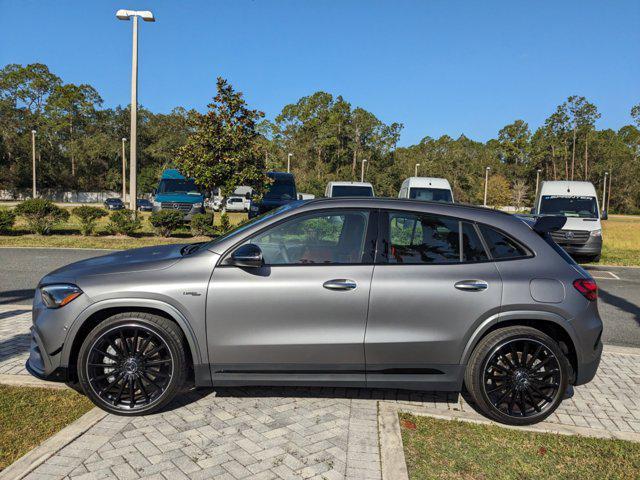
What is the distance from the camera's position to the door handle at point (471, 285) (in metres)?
3.71

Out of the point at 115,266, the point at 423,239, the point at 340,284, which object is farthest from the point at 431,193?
the point at 115,266

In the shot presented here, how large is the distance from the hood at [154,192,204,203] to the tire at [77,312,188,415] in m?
18.7

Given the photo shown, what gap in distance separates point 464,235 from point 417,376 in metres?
1.16

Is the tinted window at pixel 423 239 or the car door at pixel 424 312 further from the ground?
the tinted window at pixel 423 239

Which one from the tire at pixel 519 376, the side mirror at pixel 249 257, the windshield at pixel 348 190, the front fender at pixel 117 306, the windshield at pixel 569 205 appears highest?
the windshield at pixel 348 190

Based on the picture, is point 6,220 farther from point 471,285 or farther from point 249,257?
point 471,285

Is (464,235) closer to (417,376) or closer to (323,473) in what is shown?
(417,376)

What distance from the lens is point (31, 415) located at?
364 cm

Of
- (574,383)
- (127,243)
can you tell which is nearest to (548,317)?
(574,383)

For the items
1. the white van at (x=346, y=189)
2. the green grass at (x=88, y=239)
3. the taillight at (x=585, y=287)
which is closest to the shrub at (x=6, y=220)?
the green grass at (x=88, y=239)

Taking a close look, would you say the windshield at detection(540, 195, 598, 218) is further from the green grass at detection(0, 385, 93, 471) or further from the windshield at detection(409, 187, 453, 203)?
the green grass at detection(0, 385, 93, 471)

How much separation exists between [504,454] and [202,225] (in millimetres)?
14660

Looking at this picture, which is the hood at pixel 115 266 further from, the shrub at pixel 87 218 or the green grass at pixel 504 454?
the shrub at pixel 87 218

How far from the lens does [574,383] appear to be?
3877mm
